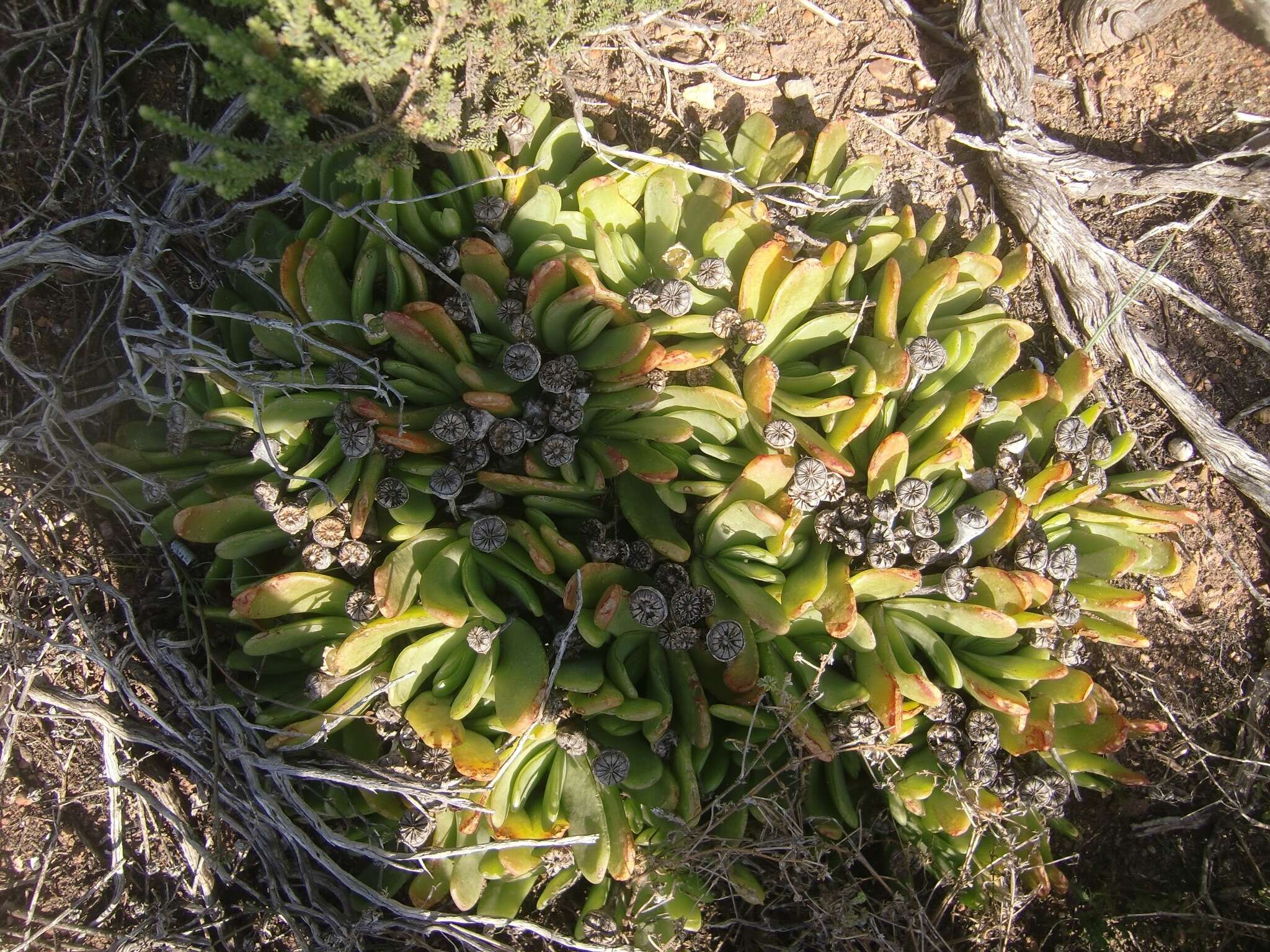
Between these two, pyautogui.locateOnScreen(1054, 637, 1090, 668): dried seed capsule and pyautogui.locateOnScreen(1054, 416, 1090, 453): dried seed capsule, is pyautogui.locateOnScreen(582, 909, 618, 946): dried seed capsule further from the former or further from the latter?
pyautogui.locateOnScreen(1054, 416, 1090, 453): dried seed capsule

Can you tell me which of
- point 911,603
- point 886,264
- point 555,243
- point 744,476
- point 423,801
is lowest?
point 423,801

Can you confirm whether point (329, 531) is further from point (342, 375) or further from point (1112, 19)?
point (1112, 19)

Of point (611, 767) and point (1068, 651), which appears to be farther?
point (1068, 651)

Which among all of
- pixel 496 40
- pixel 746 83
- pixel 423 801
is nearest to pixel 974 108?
pixel 746 83

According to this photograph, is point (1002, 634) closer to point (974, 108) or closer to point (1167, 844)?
point (1167, 844)

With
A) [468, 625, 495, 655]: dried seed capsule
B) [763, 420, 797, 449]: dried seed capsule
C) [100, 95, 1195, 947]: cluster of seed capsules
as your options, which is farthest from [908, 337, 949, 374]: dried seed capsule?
[468, 625, 495, 655]: dried seed capsule

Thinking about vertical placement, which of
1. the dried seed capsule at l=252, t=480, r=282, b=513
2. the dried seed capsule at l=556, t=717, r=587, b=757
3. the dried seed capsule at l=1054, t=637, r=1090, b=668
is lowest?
the dried seed capsule at l=556, t=717, r=587, b=757

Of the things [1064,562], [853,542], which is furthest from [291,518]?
[1064,562]
